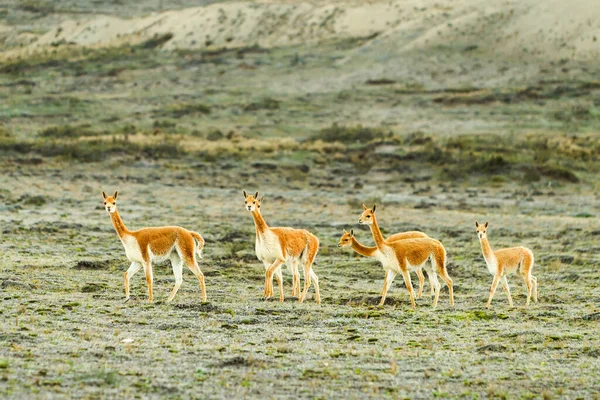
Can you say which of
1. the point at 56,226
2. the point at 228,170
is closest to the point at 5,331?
the point at 56,226

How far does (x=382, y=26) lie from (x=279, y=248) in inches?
2421

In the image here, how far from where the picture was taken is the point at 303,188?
34.2m

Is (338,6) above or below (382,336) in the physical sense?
above

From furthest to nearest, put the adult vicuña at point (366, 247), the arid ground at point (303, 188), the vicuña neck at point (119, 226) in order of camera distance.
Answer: the adult vicuña at point (366, 247)
the vicuña neck at point (119, 226)
the arid ground at point (303, 188)

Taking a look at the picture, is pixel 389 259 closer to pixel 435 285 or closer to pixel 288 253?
pixel 435 285

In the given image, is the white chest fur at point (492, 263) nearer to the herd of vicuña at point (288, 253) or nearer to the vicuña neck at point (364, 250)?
the herd of vicuña at point (288, 253)

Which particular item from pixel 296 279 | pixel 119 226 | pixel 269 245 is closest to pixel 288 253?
pixel 269 245

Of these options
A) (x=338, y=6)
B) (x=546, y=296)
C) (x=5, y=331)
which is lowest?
(x=546, y=296)

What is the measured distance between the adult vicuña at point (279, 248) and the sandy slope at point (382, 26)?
4894 cm

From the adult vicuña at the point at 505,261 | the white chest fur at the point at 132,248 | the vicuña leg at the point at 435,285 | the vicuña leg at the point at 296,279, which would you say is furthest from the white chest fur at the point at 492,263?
the white chest fur at the point at 132,248

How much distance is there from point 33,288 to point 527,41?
51957 mm

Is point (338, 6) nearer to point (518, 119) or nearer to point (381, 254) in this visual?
point (518, 119)

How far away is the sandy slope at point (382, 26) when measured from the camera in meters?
63.3

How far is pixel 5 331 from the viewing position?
12008 mm
